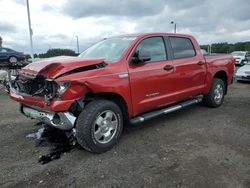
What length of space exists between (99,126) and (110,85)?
67cm

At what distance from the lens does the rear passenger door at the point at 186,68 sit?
16.4 feet

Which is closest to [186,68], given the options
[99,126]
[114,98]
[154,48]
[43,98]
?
[154,48]

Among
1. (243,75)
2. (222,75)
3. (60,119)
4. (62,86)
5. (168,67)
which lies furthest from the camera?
(243,75)

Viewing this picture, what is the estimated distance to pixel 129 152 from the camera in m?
3.81

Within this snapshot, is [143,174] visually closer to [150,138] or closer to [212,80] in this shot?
[150,138]

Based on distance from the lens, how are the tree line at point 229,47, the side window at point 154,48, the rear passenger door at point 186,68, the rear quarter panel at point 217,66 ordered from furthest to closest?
the tree line at point 229,47
the rear quarter panel at point 217,66
the rear passenger door at point 186,68
the side window at point 154,48

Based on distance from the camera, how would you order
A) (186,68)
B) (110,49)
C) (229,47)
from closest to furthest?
(110,49) → (186,68) → (229,47)

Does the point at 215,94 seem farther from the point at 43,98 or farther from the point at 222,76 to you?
the point at 43,98

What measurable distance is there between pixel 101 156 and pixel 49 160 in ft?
2.58

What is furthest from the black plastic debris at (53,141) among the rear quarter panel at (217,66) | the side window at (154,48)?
the rear quarter panel at (217,66)

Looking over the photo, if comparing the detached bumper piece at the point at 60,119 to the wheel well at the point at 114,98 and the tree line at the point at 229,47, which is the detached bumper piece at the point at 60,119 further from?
the tree line at the point at 229,47

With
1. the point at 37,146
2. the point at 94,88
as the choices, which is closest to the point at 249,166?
the point at 94,88

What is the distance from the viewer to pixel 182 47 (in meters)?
5.36

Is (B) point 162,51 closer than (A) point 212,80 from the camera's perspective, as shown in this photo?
Yes
